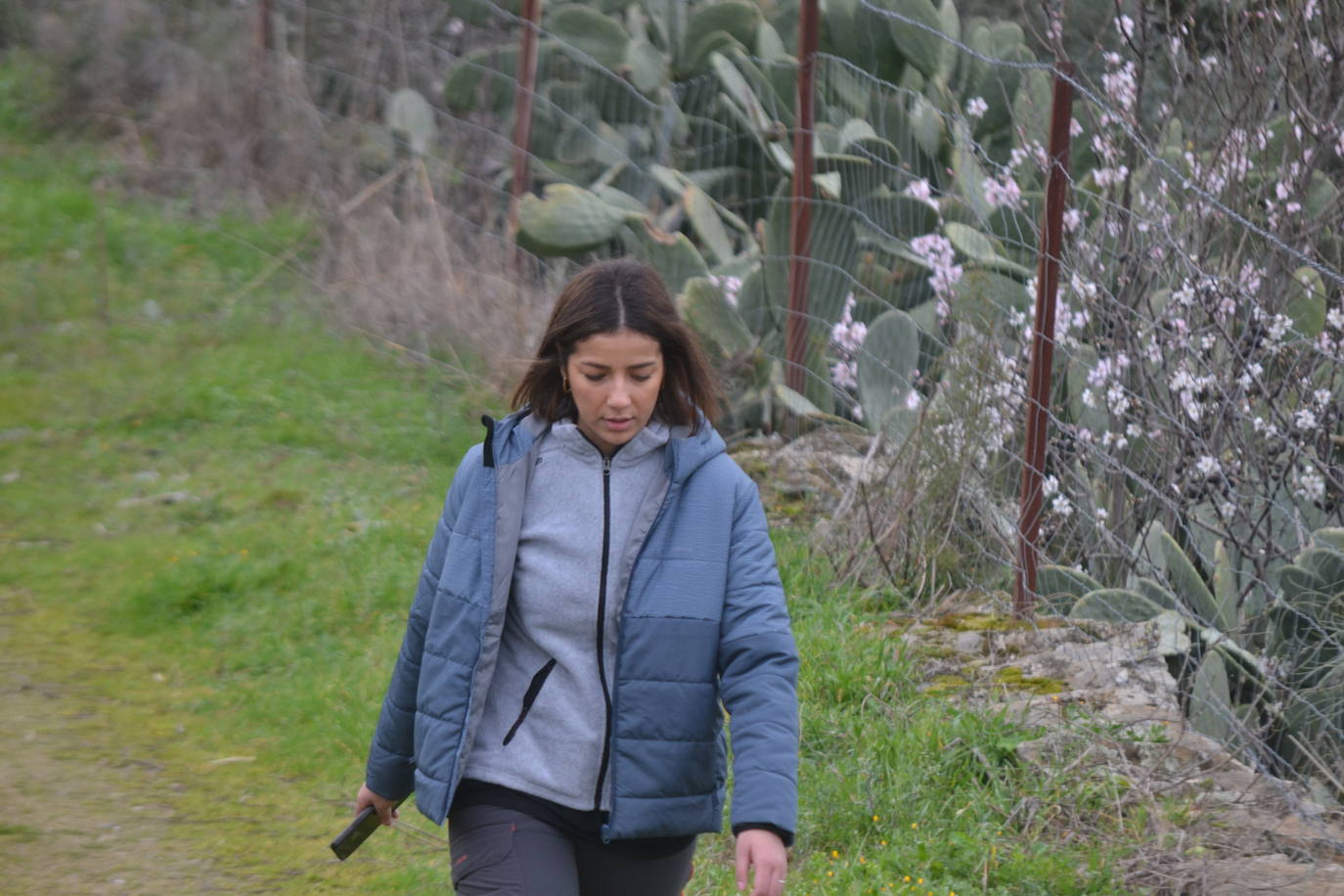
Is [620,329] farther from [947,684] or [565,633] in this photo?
[947,684]

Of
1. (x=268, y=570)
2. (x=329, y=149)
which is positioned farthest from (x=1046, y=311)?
(x=329, y=149)

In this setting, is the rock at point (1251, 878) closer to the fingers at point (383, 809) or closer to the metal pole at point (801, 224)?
the fingers at point (383, 809)

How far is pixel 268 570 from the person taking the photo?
595 cm

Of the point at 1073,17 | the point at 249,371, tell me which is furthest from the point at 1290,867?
the point at 249,371

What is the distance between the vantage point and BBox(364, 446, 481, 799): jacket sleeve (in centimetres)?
263

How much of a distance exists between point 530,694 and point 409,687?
0.84ft

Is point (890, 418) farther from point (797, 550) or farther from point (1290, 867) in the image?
point (1290, 867)

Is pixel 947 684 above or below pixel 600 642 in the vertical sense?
below

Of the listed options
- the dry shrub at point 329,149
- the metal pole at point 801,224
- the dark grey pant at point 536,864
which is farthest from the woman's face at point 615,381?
the dry shrub at point 329,149

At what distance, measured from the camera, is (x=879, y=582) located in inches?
207

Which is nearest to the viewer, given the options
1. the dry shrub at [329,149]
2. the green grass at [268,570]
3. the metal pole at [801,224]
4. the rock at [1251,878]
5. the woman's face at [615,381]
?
the woman's face at [615,381]

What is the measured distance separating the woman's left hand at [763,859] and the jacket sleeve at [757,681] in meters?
0.02

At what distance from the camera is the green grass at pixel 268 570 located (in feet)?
13.0

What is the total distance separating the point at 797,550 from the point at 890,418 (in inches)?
25.6
